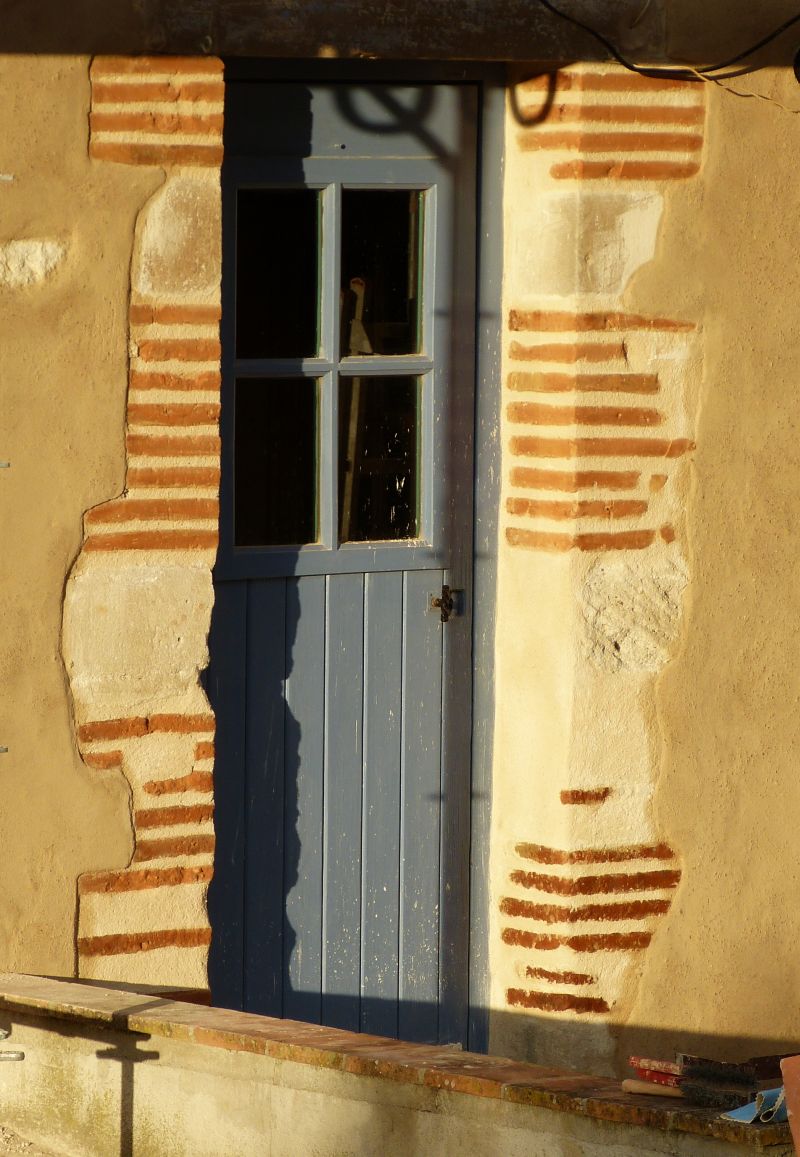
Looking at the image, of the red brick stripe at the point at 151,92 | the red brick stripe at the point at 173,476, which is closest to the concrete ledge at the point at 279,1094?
the red brick stripe at the point at 173,476

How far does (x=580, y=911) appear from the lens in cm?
539

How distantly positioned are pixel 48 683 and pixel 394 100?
1.87 m

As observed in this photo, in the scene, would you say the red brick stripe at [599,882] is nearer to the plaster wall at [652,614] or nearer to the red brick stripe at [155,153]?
the plaster wall at [652,614]

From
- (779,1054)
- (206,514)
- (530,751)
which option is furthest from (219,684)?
(779,1054)

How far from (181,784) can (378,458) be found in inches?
43.6

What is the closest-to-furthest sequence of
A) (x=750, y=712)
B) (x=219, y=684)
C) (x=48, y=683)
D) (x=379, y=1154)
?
(x=379, y=1154) < (x=48, y=683) < (x=219, y=684) < (x=750, y=712)

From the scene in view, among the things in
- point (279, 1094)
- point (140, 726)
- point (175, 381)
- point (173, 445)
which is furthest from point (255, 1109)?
point (175, 381)

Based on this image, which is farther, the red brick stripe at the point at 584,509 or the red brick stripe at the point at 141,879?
the red brick stripe at the point at 584,509

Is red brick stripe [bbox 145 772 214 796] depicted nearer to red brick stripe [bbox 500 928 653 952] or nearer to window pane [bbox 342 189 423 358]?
red brick stripe [bbox 500 928 653 952]

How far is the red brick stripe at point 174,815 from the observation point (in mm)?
4953

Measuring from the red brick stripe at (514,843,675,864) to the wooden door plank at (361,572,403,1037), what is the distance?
0.39m

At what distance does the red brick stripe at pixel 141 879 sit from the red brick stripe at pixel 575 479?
1405mm

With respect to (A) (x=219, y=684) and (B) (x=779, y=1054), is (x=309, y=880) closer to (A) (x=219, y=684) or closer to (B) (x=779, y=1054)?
(A) (x=219, y=684)

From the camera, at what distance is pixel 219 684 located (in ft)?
17.1
